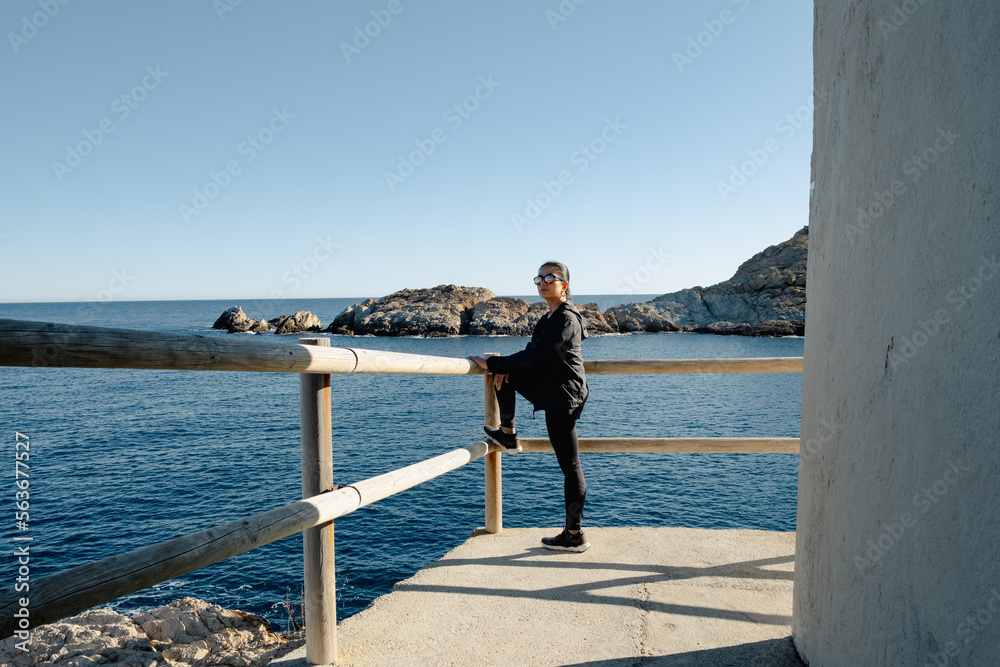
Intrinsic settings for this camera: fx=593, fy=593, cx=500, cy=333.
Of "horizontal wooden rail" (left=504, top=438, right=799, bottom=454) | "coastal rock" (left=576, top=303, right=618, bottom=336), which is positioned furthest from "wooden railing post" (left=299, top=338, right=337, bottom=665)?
"coastal rock" (left=576, top=303, right=618, bottom=336)

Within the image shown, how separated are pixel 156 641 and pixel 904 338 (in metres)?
6.41

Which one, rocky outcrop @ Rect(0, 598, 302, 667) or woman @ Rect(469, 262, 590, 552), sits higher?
woman @ Rect(469, 262, 590, 552)

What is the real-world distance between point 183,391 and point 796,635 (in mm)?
39841

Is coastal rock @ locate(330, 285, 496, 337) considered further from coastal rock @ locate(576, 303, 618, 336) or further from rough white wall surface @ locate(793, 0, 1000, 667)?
rough white wall surface @ locate(793, 0, 1000, 667)

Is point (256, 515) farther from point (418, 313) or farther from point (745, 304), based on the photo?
point (745, 304)

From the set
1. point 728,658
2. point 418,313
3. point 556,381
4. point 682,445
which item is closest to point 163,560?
point 728,658

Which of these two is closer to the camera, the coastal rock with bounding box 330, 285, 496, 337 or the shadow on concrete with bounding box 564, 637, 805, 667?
the shadow on concrete with bounding box 564, 637, 805, 667

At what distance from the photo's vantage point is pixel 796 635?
2705 millimetres

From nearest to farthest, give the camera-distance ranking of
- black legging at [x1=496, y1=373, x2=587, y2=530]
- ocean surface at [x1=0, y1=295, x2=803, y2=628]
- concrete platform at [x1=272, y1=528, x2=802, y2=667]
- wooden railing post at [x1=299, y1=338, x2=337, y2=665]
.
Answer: wooden railing post at [x1=299, y1=338, x2=337, y2=665]
concrete platform at [x1=272, y1=528, x2=802, y2=667]
black legging at [x1=496, y1=373, x2=587, y2=530]
ocean surface at [x1=0, y1=295, x2=803, y2=628]

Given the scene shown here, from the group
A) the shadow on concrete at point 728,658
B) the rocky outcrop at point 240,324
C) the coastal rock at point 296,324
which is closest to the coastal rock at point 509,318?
the coastal rock at point 296,324

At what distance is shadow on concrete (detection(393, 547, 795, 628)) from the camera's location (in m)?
3.17

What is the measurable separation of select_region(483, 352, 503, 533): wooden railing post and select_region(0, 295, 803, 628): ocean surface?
48 centimetres

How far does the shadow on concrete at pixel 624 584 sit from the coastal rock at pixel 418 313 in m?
70.8

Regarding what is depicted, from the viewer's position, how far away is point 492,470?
4441 millimetres
